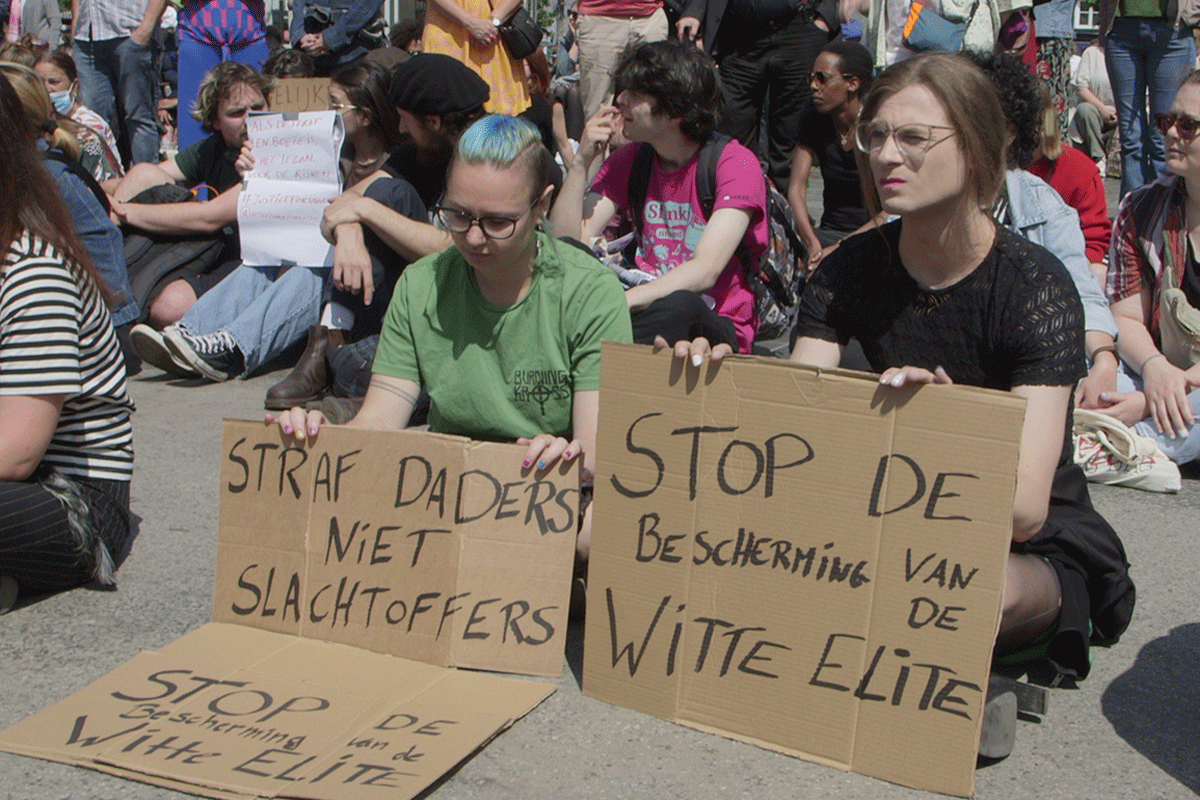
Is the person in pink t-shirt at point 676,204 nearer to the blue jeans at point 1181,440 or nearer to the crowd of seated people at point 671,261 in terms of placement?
the crowd of seated people at point 671,261

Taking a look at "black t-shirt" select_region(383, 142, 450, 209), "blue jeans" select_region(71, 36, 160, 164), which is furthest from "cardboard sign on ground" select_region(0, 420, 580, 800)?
"blue jeans" select_region(71, 36, 160, 164)

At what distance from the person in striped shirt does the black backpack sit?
6.98ft

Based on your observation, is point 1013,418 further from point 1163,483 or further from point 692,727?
point 1163,483

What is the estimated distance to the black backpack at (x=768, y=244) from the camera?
4355 millimetres

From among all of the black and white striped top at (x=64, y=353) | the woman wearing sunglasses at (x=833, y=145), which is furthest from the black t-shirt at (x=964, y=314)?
the woman wearing sunglasses at (x=833, y=145)

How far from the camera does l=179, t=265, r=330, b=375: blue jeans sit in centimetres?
533

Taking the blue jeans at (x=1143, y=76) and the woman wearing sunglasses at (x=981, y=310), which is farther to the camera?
the blue jeans at (x=1143, y=76)

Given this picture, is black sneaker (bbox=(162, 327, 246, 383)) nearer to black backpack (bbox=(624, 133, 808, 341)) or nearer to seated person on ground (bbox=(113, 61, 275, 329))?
seated person on ground (bbox=(113, 61, 275, 329))

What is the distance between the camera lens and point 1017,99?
13.6 feet

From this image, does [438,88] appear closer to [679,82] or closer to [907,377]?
[679,82]

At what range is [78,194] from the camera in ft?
15.4

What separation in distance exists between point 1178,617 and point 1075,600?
0.70m

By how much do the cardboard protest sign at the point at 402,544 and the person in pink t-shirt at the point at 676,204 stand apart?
1.58 metres

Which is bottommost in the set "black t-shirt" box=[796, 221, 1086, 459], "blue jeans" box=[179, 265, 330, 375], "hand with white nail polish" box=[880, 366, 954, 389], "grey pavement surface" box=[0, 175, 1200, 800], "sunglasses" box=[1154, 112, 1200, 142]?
"grey pavement surface" box=[0, 175, 1200, 800]
